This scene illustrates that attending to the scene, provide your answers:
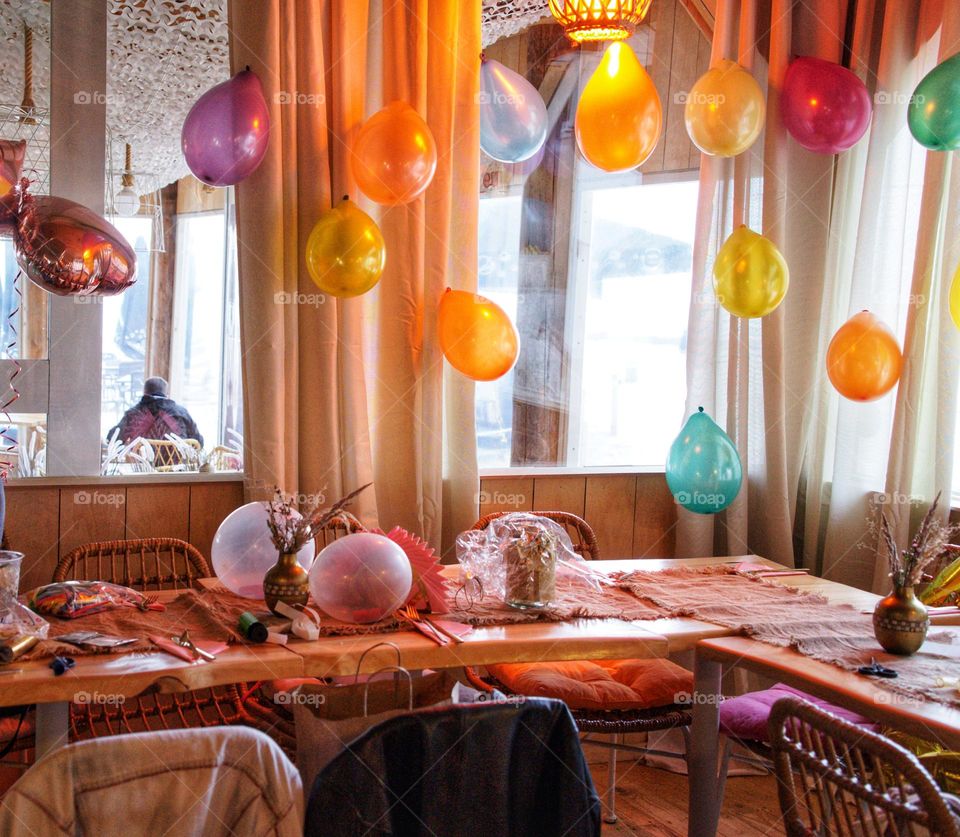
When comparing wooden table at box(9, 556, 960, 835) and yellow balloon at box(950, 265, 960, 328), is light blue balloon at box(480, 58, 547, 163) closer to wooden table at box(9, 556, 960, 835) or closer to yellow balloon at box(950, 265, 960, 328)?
yellow balloon at box(950, 265, 960, 328)

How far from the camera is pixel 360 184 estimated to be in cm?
302

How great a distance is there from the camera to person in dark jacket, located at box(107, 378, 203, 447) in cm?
329

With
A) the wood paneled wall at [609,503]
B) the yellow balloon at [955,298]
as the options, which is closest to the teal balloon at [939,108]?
the yellow balloon at [955,298]

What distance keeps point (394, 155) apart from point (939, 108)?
5.01 feet

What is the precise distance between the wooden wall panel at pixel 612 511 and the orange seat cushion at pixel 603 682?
3.22 ft

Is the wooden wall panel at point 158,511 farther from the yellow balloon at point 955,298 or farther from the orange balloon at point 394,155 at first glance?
the yellow balloon at point 955,298

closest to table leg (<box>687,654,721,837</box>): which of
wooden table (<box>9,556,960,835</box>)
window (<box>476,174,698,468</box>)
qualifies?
wooden table (<box>9,556,960,835</box>)

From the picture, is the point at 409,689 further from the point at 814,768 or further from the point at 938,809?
the point at 938,809

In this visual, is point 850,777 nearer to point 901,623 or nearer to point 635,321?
point 901,623

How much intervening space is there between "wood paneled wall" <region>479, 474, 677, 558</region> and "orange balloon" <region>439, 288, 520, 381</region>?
1.74 feet


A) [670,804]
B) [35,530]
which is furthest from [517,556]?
[35,530]

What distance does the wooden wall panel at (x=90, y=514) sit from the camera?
9.64 ft

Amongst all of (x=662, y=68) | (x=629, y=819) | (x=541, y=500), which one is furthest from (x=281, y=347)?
(x=662, y=68)

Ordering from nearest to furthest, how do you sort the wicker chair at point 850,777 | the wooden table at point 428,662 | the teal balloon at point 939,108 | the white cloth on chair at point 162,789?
the white cloth on chair at point 162,789 → the wicker chair at point 850,777 → the wooden table at point 428,662 → the teal balloon at point 939,108
